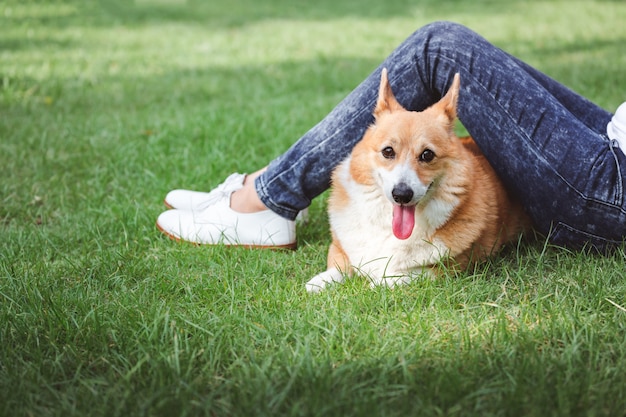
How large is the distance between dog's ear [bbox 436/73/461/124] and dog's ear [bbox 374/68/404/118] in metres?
0.17

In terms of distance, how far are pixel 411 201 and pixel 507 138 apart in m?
0.51

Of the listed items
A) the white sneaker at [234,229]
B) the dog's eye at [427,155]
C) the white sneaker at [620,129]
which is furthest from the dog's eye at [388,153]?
the white sneaker at [620,129]

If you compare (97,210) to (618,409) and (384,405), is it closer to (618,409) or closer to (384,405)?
(384,405)

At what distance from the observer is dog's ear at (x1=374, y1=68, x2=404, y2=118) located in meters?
2.52

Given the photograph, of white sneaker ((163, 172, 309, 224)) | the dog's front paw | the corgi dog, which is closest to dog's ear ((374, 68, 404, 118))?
the corgi dog

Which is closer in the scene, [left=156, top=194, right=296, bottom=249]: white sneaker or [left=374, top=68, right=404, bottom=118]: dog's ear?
[left=374, top=68, right=404, bottom=118]: dog's ear

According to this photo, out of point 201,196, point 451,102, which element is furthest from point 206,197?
point 451,102

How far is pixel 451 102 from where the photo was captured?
2.46 m

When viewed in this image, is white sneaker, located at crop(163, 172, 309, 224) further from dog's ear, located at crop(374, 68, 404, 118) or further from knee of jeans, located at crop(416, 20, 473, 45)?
knee of jeans, located at crop(416, 20, 473, 45)

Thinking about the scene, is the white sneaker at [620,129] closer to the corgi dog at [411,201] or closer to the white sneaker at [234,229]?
the corgi dog at [411,201]

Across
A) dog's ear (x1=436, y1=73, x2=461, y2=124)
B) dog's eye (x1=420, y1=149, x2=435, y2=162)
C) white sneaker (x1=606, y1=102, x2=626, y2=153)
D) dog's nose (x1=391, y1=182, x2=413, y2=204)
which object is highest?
dog's ear (x1=436, y1=73, x2=461, y2=124)

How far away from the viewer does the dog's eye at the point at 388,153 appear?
2.40m

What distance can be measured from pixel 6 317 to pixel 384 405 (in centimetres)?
132

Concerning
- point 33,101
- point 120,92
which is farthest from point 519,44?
point 33,101
